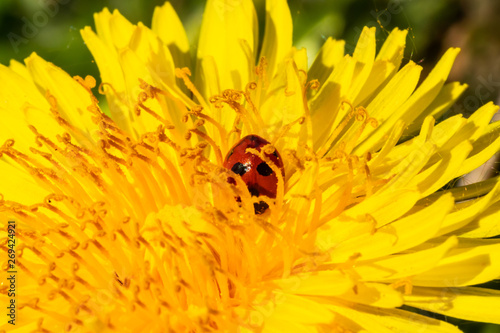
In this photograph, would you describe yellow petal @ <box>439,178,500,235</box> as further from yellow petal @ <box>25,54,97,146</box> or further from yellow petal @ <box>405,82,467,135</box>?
yellow petal @ <box>25,54,97,146</box>

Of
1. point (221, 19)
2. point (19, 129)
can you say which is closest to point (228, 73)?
point (221, 19)

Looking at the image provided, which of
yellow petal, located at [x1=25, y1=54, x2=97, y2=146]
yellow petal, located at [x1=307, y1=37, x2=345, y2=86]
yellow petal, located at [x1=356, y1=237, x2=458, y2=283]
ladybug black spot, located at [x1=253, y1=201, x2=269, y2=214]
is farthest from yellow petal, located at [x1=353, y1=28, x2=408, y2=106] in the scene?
yellow petal, located at [x1=25, y1=54, x2=97, y2=146]

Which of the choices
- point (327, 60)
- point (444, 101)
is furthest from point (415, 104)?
point (327, 60)

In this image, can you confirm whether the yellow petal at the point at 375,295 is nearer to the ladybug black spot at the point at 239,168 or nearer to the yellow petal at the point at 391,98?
the ladybug black spot at the point at 239,168

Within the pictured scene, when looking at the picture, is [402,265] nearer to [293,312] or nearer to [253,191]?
[293,312]

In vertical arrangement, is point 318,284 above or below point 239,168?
below

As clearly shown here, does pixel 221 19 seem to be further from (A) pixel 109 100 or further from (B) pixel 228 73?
(A) pixel 109 100

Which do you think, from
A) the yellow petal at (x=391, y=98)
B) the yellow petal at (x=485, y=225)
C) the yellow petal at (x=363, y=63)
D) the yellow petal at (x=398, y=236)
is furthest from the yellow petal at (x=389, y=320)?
the yellow petal at (x=363, y=63)
